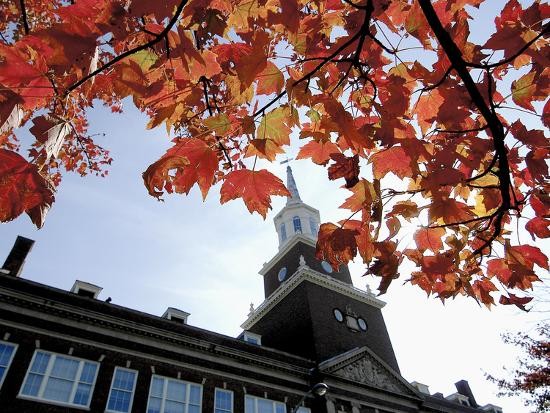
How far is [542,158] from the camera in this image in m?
3.01

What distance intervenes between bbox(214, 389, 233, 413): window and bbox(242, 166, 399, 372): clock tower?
739 cm

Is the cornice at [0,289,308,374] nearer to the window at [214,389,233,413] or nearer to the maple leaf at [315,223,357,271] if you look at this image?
the window at [214,389,233,413]

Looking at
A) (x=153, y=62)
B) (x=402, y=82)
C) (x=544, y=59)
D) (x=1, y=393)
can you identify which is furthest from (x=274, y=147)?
(x=1, y=393)

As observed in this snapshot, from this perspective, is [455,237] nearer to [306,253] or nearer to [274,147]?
[274,147]

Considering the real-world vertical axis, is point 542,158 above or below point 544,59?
below

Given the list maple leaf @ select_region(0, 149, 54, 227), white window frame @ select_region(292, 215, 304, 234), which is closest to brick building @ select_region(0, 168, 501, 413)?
white window frame @ select_region(292, 215, 304, 234)

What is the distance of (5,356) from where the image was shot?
13.5 metres

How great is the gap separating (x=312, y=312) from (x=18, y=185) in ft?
83.5

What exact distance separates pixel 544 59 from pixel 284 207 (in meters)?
34.3

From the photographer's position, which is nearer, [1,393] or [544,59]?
[544,59]

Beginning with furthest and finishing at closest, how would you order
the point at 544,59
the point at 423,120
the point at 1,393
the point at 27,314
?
the point at 27,314, the point at 1,393, the point at 423,120, the point at 544,59

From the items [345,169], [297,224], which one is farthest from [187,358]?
[297,224]

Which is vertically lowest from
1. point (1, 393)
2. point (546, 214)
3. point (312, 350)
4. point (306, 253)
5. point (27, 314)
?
point (546, 214)

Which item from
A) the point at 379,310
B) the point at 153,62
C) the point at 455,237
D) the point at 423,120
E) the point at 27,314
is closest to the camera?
the point at 153,62
